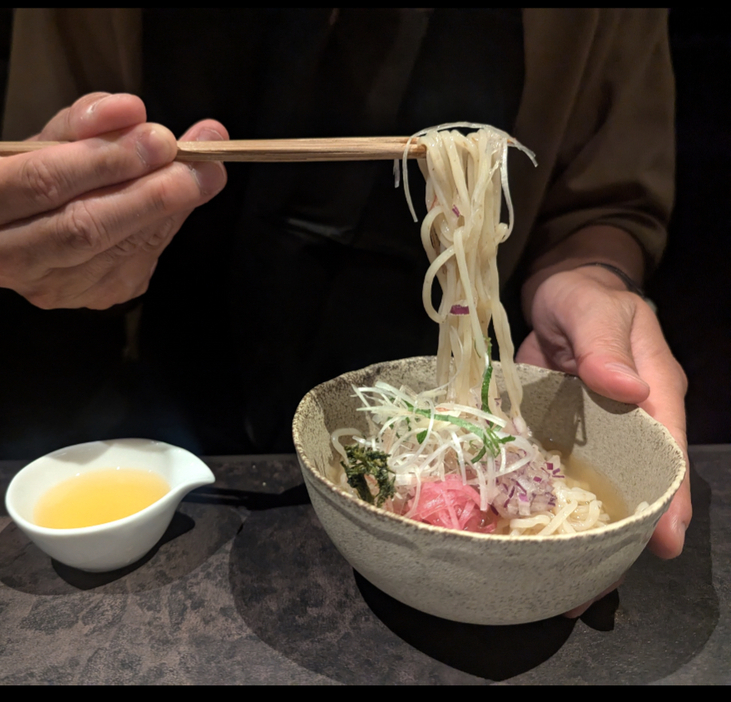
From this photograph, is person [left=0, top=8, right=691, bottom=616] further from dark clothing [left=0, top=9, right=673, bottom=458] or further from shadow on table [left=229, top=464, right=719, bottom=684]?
shadow on table [left=229, top=464, right=719, bottom=684]

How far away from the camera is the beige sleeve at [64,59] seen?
1564 mm

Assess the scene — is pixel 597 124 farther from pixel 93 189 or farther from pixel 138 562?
pixel 138 562

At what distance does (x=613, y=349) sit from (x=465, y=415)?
0.39 metres

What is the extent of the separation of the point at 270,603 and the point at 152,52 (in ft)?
5.21

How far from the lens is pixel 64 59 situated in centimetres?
165

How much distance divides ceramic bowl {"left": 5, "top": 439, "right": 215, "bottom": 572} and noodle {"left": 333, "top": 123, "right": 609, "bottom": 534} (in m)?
0.42

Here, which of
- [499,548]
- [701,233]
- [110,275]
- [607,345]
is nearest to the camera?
[499,548]

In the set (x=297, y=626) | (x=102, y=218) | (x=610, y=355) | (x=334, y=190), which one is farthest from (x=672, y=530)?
(x=102, y=218)

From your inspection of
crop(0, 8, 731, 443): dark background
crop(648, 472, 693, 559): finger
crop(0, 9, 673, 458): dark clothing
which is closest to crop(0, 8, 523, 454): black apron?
crop(0, 9, 673, 458): dark clothing

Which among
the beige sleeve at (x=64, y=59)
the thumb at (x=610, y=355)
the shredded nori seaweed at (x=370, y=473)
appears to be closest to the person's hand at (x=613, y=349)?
the thumb at (x=610, y=355)

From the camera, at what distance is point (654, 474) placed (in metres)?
1.08

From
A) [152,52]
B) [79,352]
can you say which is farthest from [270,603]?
[152,52]

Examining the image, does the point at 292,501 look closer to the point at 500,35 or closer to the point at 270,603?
the point at 270,603

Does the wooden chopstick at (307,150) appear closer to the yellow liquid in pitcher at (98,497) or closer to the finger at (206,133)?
the finger at (206,133)
